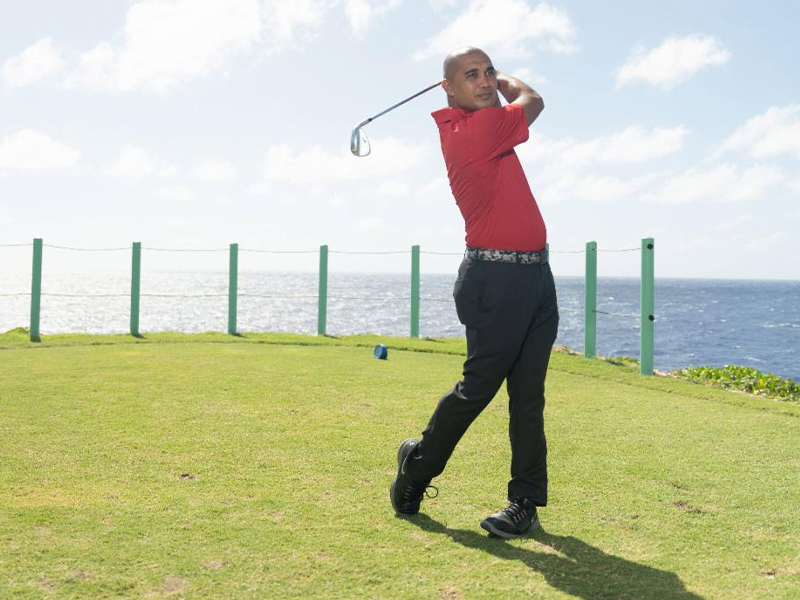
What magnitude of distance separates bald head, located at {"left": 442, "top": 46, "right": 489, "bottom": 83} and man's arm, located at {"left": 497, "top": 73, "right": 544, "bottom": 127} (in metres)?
0.19

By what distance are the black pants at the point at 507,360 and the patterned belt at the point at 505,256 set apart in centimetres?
2

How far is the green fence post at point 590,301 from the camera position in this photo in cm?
1029

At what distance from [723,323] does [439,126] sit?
58.1m

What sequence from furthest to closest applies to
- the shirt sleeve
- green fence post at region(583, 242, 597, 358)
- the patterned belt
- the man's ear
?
green fence post at region(583, 242, 597, 358), the man's ear, the patterned belt, the shirt sleeve

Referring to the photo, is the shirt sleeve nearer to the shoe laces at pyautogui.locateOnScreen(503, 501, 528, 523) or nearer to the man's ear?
the man's ear

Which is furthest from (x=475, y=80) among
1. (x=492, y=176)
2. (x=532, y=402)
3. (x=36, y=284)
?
(x=36, y=284)

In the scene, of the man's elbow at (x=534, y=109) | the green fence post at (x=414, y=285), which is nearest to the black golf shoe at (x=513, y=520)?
the man's elbow at (x=534, y=109)

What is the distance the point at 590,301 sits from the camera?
1060cm

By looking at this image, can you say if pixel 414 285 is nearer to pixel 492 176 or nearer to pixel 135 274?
pixel 135 274

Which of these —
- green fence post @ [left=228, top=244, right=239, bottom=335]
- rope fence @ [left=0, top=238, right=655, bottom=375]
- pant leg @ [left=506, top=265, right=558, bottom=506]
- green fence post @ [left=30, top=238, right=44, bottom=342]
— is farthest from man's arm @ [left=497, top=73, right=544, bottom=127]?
green fence post @ [left=30, top=238, right=44, bottom=342]

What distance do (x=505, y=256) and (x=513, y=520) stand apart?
1022 mm

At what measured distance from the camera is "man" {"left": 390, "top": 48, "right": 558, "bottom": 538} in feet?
9.69

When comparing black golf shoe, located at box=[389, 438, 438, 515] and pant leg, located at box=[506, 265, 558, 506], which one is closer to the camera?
pant leg, located at box=[506, 265, 558, 506]

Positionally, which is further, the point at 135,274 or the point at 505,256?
the point at 135,274
